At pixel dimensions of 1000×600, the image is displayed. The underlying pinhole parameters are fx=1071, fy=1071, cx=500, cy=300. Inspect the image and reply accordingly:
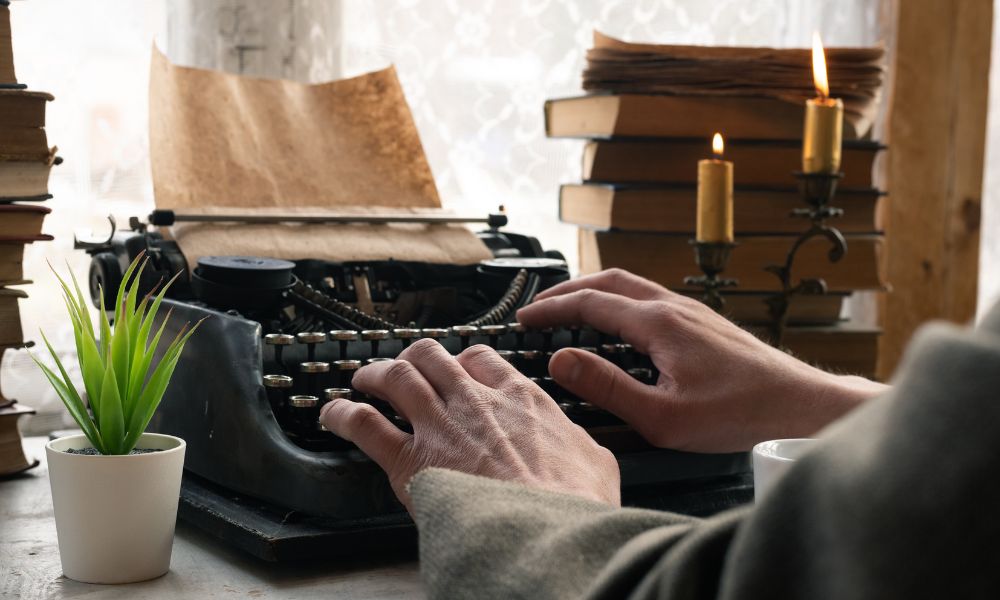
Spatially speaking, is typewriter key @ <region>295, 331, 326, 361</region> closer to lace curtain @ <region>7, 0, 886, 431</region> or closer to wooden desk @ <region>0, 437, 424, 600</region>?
wooden desk @ <region>0, 437, 424, 600</region>

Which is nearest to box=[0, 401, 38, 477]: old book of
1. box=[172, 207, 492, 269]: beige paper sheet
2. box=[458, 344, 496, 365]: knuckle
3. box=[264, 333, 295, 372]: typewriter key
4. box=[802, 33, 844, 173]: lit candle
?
box=[172, 207, 492, 269]: beige paper sheet

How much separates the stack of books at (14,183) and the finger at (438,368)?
52cm

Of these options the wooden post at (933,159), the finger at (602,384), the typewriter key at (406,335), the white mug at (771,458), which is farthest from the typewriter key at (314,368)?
the wooden post at (933,159)

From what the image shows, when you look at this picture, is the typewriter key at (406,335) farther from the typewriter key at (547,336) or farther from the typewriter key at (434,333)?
the typewriter key at (547,336)

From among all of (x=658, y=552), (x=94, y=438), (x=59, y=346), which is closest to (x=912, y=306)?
(x=59, y=346)

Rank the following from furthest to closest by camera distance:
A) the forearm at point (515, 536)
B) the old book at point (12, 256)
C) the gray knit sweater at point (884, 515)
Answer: the old book at point (12, 256) → the forearm at point (515, 536) → the gray knit sweater at point (884, 515)

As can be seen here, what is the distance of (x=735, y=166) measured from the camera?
1.78m

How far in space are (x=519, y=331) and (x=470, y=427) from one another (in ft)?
1.38

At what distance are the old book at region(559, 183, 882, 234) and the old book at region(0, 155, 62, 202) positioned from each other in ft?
2.79

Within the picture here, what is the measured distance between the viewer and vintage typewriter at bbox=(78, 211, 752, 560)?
34.9 inches

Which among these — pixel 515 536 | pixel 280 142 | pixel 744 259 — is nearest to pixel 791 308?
pixel 744 259

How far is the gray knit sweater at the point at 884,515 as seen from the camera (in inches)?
10.7

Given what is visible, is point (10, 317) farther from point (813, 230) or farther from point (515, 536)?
point (813, 230)

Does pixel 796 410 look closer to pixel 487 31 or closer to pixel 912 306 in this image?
pixel 487 31
